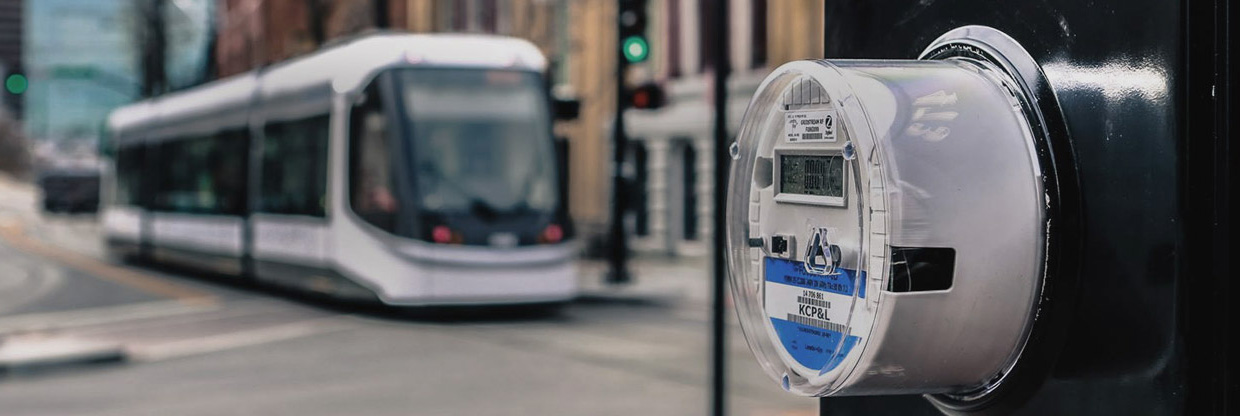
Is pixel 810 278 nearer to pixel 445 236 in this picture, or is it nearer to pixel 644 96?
pixel 445 236

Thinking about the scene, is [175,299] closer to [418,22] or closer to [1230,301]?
[1230,301]

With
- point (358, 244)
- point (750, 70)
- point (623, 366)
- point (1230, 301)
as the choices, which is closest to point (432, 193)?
point (358, 244)

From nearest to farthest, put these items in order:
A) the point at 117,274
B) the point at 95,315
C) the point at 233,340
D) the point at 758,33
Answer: the point at 233,340
the point at 95,315
the point at 117,274
the point at 758,33

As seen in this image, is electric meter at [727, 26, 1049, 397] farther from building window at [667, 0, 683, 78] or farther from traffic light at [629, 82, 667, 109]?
building window at [667, 0, 683, 78]

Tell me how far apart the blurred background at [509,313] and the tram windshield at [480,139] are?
312 millimetres

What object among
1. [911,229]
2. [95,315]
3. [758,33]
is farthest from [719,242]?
[758,33]

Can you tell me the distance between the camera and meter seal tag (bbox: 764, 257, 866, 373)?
2074 mm

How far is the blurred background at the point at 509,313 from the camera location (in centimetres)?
1037

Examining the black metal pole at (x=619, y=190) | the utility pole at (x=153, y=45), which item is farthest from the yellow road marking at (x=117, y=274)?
the utility pole at (x=153, y=45)

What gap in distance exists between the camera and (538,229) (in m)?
15.5

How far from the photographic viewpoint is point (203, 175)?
21.7 metres

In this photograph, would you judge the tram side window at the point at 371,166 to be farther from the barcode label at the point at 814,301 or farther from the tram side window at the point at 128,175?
the barcode label at the point at 814,301

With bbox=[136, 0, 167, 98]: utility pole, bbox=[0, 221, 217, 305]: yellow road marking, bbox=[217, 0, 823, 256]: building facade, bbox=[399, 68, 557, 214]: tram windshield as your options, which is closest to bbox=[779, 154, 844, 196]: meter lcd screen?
bbox=[399, 68, 557, 214]: tram windshield

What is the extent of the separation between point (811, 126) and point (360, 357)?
1059 cm
